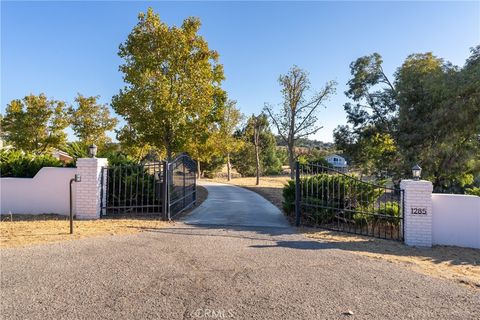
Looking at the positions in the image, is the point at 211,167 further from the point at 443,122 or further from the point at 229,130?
the point at 443,122

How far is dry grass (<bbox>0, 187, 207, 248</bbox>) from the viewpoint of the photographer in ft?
21.0

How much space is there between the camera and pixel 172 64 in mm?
13094

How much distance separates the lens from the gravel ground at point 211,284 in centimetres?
354

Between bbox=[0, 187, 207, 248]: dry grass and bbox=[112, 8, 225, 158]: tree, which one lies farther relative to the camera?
bbox=[112, 8, 225, 158]: tree

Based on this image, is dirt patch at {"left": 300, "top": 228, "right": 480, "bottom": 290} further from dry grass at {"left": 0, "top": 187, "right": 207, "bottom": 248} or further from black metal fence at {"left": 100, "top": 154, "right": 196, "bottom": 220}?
dry grass at {"left": 0, "top": 187, "right": 207, "bottom": 248}

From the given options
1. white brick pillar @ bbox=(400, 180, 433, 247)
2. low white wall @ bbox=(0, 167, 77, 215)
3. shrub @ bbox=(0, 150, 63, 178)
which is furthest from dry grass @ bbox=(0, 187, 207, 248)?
white brick pillar @ bbox=(400, 180, 433, 247)

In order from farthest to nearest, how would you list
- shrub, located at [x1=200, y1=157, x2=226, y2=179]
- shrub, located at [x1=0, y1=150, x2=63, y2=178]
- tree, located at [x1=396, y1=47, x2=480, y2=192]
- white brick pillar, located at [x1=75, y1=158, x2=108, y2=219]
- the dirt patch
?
shrub, located at [x1=200, y1=157, x2=226, y2=179], tree, located at [x1=396, y1=47, x2=480, y2=192], shrub, located at [x1=0, y1=150, x2=63, y2=178], white brick pillar, located at [x1=75, y1=158, x2=108, y2=219], the dirt patch

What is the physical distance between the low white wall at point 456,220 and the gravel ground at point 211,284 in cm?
282

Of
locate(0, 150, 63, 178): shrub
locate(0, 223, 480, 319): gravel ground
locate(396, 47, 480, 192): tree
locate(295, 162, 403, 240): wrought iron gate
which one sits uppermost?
locate(396, 47, 480, 192): tree

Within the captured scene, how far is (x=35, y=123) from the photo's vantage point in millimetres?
21219

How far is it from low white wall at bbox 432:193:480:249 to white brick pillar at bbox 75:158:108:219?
8.39 meters

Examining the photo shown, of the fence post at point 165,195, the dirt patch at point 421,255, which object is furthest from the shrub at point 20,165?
the dirt patch at point 421,255

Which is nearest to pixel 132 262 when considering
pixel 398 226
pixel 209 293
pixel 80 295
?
pixel 80 295

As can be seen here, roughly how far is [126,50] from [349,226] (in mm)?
10925
